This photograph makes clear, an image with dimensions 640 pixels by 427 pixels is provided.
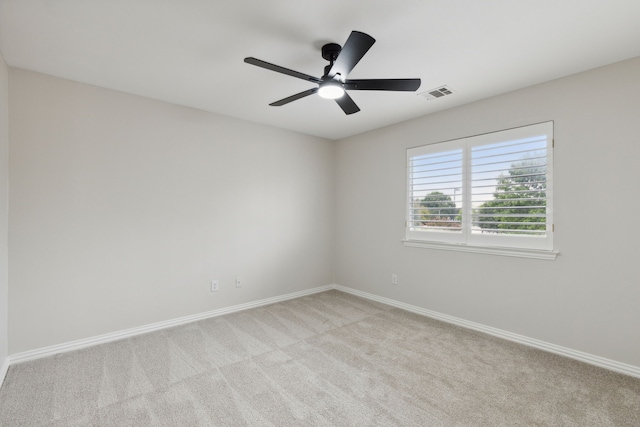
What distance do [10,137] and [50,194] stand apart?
0.52 meters

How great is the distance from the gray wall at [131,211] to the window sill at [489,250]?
181 cm

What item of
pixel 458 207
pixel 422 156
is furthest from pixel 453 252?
pixel 422 156

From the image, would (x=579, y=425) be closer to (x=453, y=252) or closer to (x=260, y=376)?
(x=453, y=252)

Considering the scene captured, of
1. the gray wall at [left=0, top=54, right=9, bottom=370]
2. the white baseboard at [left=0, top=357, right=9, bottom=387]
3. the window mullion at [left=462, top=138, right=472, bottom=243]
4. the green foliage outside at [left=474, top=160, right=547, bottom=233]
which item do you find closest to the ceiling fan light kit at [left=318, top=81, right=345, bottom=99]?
the window mullion at [left=462, top=138, right=472, bottom=243]

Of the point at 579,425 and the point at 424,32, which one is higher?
the point at 424,32

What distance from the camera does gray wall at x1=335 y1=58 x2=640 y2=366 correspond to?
2336 mm

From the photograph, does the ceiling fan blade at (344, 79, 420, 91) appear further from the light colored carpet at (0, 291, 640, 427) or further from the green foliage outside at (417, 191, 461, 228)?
the light colored carpet at (0, 291, 640, 427)

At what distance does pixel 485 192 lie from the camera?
312 cm

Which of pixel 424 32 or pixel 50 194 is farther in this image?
pixel 50 194

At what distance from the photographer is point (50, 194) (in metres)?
2.59

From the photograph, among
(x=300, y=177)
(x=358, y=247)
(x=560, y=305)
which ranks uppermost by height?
(x=300, y=177)

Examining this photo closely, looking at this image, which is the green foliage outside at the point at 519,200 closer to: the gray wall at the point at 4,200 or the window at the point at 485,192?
the window at the point at 485,192

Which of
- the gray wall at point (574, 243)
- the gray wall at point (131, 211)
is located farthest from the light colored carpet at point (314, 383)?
the gray wall at point (131, 211)

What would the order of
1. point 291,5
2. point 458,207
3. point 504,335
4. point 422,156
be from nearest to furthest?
point 291,5 < point 504,335 < point 458,207 < point 422,156
